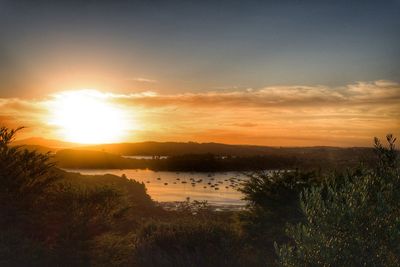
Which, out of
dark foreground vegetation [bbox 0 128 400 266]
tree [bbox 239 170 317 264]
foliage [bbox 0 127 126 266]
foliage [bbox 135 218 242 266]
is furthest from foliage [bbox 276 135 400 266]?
foliage [bbox 0 127 126 266]

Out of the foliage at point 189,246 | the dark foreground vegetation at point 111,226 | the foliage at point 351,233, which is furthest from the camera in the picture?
the foliage at point 189,246

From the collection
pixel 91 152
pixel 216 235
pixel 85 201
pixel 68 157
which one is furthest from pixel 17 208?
pixel 91 152

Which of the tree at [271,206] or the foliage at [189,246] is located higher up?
the tree at [271,206]

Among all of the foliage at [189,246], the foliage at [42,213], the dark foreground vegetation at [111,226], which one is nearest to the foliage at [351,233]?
the dark foreground vegetation at [111,226]

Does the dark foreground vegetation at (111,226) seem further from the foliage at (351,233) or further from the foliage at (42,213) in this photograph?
the foliage at (351,233)

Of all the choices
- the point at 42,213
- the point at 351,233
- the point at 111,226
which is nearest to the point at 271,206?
the point at 111,226

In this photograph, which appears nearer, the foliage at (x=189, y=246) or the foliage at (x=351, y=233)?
the foliage at (x=351, y=233)

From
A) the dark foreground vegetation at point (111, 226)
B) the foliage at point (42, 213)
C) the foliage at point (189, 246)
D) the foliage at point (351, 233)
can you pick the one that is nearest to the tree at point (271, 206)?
the dark foreground vegetation at point (111, 226)

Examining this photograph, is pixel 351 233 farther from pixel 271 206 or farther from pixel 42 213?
pixel 42 213

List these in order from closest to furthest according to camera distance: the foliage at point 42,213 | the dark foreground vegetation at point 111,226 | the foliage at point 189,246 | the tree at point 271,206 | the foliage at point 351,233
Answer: the foliage at point 351,233, the foliage at point 42,213, the dark foreground vegetation at point 111,226, the foliage at point 189,246, the tree at point 271,206

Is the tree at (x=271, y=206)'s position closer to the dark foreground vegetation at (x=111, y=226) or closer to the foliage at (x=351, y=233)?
the dark foreground vegetation at (x=111, y=226)

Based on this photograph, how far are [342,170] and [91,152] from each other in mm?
84353

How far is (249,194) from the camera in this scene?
19531 mm

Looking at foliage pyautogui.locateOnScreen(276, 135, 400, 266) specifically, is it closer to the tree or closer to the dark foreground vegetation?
the dark foreground vegetation
